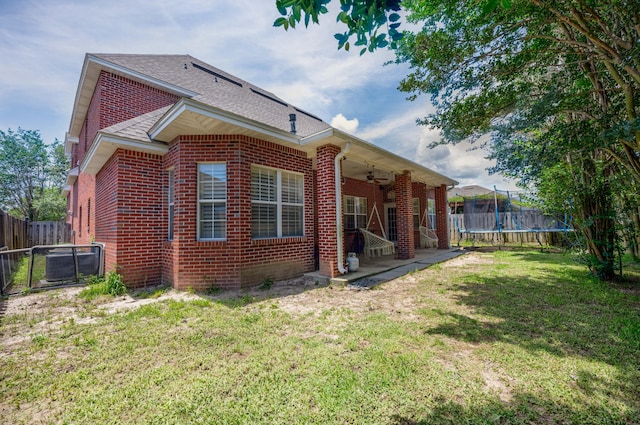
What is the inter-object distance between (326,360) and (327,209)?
13.8 ft

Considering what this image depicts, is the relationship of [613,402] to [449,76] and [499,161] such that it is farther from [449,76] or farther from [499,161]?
[449,76]

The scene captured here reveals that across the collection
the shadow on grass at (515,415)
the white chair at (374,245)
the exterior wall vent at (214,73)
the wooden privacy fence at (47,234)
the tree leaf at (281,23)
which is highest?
the exterior wall vent at (214,73)

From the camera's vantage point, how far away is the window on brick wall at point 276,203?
20.6 feet

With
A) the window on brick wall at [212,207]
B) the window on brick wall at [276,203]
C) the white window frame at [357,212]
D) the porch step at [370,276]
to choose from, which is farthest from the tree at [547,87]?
the white window frame at [357,212]

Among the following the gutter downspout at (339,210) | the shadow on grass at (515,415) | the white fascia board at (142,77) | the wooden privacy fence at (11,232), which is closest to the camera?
the shadow on grass at (515,415)

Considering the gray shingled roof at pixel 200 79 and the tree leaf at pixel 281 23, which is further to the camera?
the gray shingled roof at pixel 200 79

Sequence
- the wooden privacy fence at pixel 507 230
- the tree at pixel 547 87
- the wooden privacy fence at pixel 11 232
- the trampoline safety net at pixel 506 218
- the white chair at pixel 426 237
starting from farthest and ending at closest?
the white chair at pixel 426 237 < the wooden privacy fence at pixel 507 230 < the trampoline safety net at pixel 506 218 < the wooden privacy fence at pixel 11 232 < the tree at pixel 547 87

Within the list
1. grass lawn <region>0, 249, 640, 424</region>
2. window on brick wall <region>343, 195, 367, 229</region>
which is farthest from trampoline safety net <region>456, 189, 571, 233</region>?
grass lawn <region>0, 249, 640, 424</region>

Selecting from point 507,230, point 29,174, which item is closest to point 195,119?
point 507,230

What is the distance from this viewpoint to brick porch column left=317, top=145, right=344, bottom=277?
21.4ft

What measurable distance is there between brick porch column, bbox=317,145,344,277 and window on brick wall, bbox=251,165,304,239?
0.73 metres

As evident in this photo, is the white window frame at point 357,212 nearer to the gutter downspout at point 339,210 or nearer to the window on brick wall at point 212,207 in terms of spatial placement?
the gutter downspout at point 339,210

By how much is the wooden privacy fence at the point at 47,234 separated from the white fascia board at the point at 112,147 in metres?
13.1

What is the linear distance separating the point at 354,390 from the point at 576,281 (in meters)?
6.71
